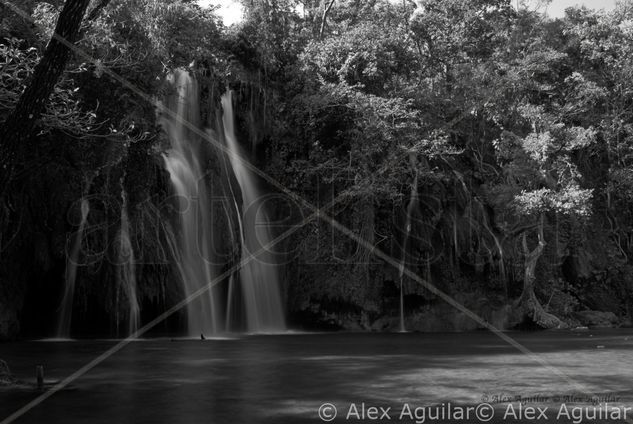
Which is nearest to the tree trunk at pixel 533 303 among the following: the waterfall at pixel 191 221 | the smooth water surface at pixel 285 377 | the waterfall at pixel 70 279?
the smooth water surface at pixel 285 377

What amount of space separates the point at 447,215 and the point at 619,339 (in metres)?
9.30

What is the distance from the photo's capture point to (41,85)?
28.7 feet

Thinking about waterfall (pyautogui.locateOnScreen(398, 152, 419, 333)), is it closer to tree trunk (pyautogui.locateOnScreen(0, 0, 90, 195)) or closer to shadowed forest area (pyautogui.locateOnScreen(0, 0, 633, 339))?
shadowed forest area (pyautogui.locateOnScreen(0, 0, 633, 339))

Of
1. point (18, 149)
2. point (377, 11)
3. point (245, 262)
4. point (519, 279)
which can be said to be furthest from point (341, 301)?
point (18, 149)

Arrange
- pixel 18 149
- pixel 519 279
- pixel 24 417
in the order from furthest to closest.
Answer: pixel 519 279 < pixel 18 149 < pixel 24 417

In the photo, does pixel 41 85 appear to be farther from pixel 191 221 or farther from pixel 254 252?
pixel 254 252

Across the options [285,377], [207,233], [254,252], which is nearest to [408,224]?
[254,252]

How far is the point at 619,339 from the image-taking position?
20.8 m

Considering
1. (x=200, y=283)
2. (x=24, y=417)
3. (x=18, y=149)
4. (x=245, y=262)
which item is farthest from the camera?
(x=245, y=262)

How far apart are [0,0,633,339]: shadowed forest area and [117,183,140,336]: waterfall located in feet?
0.23

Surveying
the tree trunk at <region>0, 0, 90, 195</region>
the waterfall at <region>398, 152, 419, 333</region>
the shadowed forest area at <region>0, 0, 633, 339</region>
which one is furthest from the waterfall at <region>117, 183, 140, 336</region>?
the tree trunk at <region>0, 0, 90, 195</region>

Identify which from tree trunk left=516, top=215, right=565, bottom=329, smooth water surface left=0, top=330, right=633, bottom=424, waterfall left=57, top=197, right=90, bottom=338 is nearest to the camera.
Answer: smooth water surface left=0, top=330, right=633, bottom=424

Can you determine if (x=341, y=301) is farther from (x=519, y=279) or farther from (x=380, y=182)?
(x=519, y=279)

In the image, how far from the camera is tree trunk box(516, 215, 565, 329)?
2686 centimetres
